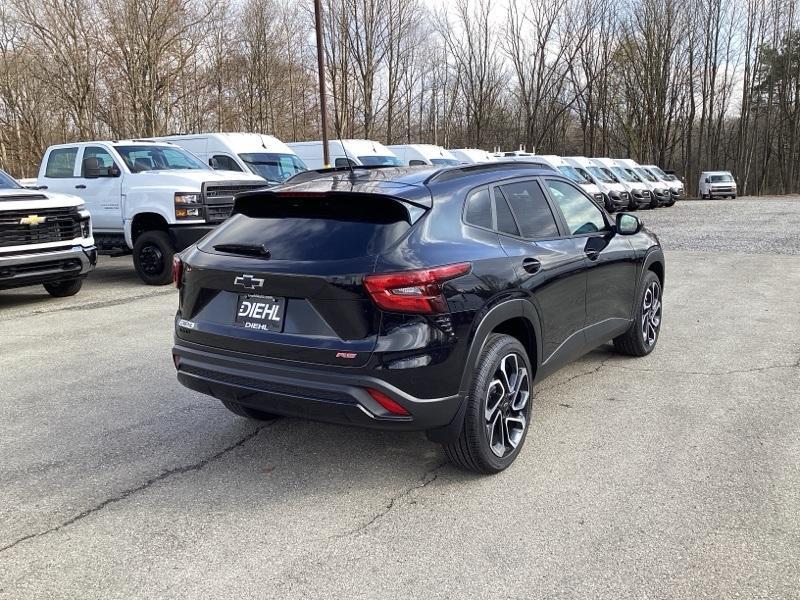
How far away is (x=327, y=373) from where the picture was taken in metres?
3.18

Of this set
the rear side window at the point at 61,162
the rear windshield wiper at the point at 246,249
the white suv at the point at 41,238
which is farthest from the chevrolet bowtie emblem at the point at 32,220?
the rear windshield wiper at the point at 246,249

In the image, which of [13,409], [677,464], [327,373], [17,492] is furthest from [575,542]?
[13,409]

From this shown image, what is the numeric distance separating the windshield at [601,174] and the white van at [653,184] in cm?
242

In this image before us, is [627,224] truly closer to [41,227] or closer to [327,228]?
[327,228]

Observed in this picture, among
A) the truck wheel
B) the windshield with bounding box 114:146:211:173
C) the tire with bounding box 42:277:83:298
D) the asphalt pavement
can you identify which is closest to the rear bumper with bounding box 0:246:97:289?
the tire with bounding box 42:277:83:298

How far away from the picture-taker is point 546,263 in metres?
4.11

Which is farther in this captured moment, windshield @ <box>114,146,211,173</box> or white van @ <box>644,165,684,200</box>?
white van @ <box>644,165,684,200</box>

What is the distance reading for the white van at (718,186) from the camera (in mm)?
37875

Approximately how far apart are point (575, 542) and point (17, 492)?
289cm

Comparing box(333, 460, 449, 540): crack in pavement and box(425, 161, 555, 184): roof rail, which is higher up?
box(425, 161, 555, 184): roof rail

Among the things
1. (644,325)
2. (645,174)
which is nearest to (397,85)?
(645,174)

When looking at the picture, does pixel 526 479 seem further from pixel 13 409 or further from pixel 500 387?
pixel 13 409

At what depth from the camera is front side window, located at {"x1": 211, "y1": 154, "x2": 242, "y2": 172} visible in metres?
14.6

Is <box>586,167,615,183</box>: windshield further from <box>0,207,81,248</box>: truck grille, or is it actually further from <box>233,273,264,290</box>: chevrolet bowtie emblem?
<box>233,273,264,290</box>: chevrolet bowtie emblem
